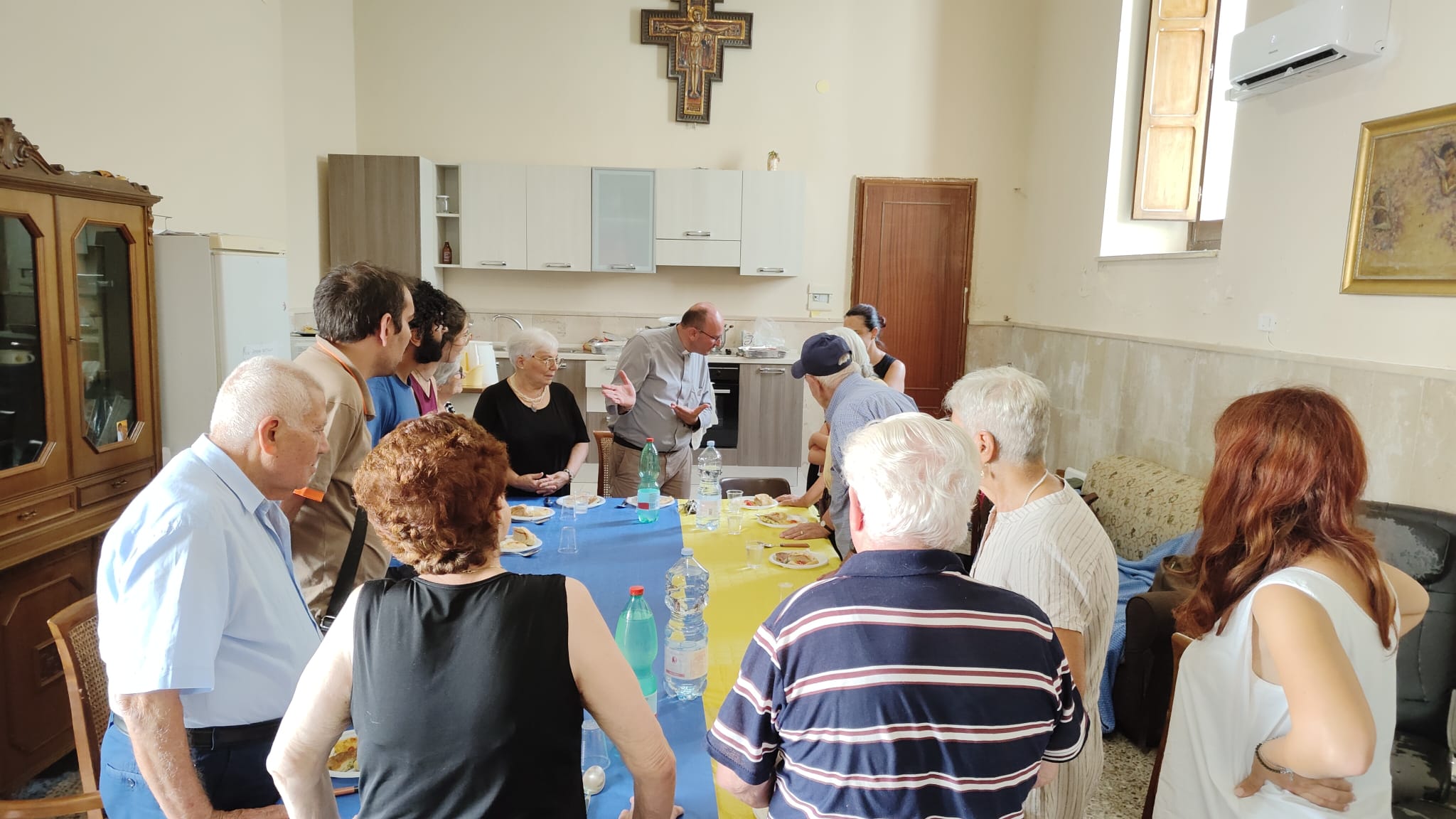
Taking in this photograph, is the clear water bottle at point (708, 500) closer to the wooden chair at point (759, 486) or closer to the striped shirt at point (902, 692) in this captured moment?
the wooden chair at point (759, 486)

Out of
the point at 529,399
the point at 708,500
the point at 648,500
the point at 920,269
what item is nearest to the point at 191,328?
the point at 529,399

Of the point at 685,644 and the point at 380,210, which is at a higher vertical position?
the point at 380,210

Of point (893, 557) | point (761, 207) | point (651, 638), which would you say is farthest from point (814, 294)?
point (893, 557)

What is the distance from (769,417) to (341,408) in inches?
194

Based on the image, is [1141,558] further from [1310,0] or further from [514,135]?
[514,135]

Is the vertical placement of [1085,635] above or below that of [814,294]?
below

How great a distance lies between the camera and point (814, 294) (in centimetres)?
719

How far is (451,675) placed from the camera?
1.08m

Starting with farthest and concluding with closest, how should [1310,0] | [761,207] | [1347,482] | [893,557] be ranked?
1. [761,207]
2. [1310,0]
3. [1347,482]
4. [893,557]

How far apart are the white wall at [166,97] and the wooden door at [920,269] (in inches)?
180

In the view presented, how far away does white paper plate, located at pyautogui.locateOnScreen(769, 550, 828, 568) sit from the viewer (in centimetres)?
265

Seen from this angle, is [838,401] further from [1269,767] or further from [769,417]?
[769,417]

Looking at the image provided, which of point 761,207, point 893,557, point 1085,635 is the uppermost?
point 761,207

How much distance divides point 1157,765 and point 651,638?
3.81 ft
